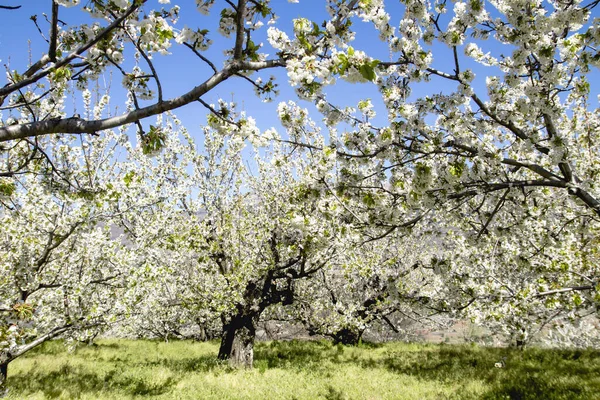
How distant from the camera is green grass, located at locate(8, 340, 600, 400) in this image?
25.1ft

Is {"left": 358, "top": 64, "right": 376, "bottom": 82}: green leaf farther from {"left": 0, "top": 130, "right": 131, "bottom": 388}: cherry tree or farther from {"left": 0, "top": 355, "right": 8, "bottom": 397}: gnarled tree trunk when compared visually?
{"left": 0, "top": 355, "right": 8, "bottom": 397}: gnarled tree trunk

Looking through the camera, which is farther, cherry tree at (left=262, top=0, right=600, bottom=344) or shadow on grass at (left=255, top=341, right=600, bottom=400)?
shadow on grass at (left=255, top=341, right=600, bottom=400)

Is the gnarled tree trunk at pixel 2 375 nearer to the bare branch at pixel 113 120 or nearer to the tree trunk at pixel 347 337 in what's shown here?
the bare branch at pixel 113 120

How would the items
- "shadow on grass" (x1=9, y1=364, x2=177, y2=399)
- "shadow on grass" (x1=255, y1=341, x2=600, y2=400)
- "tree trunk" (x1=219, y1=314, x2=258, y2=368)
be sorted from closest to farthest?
"shadow on grass" (x1=255, y1=341, x2=600, y2=400)
"shadow on grass" (x1=9, y1=364, x2=177, y2=399)
"tree trunk" (x1=219, y1=314, x2=258, y2=368)

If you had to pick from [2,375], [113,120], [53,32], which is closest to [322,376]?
[2,375]

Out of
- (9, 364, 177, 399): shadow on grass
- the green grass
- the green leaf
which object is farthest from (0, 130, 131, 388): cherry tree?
the green leaf

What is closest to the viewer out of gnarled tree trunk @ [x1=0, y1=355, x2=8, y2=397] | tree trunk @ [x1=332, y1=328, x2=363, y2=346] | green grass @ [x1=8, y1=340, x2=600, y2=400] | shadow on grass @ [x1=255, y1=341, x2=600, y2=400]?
gnarled tree trunk @ [x1=0, y1=355, x2=8, y2=397]

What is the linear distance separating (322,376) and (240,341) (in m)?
2.81

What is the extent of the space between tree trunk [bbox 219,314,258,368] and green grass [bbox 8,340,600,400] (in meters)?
0.47

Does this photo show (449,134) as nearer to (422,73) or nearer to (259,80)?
(422,73)

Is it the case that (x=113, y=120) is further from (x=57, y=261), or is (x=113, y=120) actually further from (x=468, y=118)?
(x=57, y=261)

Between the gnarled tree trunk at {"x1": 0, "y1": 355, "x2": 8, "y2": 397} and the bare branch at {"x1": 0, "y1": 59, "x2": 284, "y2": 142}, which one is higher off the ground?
the bare branch at {"x1": 0, "y1": 59, "x2": 284, "y2": 142}

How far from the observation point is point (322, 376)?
9.80 metres

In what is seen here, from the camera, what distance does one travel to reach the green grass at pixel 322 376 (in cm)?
765
